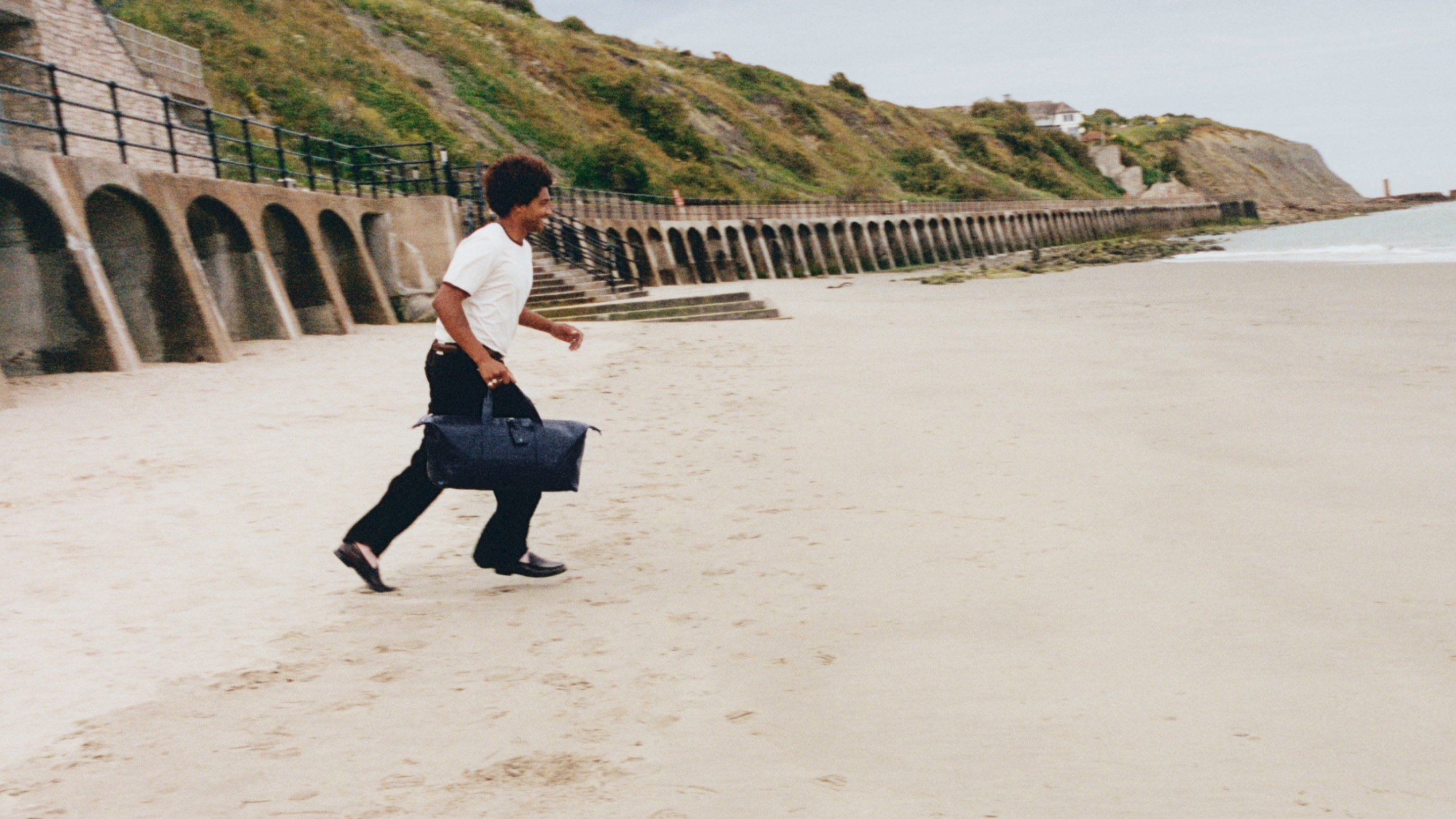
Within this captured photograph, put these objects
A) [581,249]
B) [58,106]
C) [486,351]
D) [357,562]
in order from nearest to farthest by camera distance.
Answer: [486,351]
[357,562]
[58,106]
[581,249]

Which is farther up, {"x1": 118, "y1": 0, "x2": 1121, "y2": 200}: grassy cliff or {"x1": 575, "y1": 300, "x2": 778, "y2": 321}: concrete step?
{"x1": 118, "y1": 0, "x2": 1121, "y2": 200}: grassy cliff

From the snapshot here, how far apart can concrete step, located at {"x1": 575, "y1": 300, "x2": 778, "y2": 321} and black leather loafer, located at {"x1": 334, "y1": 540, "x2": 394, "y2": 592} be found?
45.8 feet

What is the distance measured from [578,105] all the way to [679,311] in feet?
157

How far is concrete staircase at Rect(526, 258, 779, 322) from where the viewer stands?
18.1 metres

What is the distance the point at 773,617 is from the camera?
3.88 meters

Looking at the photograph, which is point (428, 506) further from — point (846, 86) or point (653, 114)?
point (846, 86)

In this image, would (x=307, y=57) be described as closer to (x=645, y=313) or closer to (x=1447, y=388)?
(x=645, y=313)

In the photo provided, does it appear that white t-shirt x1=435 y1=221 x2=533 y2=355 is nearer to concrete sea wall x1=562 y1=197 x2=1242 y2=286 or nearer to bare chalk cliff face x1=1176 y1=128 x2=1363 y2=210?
concrete sea wall x1=562 y1=197 x2=1242 y2=286

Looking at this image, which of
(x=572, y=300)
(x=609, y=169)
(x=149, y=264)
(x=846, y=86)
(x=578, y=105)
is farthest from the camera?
(x=846, y=86)

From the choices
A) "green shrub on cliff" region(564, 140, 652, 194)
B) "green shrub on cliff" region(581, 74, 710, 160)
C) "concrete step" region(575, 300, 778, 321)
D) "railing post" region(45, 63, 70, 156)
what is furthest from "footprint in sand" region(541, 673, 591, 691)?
"green shrub on cliff" region(581, 74, 710, 160)

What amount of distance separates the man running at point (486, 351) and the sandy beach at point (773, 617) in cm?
23

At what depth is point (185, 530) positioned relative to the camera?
518cm

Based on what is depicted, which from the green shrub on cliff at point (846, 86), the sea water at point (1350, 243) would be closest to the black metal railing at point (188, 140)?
the sea water at point (1350, 243)

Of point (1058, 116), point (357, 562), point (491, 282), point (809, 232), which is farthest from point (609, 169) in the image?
point (1058, 116)
